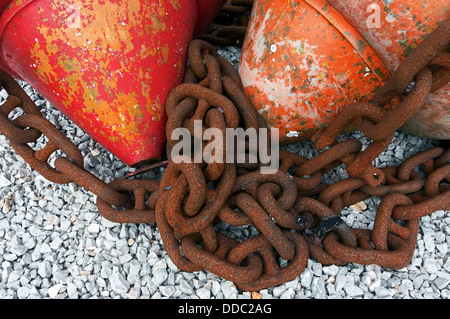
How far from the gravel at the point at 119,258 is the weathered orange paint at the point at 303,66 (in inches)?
11.1

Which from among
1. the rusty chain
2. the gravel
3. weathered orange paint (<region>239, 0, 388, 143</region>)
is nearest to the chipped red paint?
weathered orange paint (<region>239, 0, 388, 143</region>)

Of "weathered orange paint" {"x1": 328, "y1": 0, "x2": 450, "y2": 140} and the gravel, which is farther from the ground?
"weathered orange paint" {"x1": 328, "y1": 0, "x2": 450, "y2": 140}

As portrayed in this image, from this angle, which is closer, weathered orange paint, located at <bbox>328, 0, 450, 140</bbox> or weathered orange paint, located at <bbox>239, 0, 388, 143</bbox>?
weathered orange paint, located at <bbox>328, 0, 450, 140</bbox>

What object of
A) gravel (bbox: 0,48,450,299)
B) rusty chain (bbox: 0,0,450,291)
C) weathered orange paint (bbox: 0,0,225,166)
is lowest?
gravel (bbox: 0,48,450,299)

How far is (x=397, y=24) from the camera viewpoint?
52.0 inches

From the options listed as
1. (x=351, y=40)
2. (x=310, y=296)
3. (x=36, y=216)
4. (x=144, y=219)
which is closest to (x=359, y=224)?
Result: (x=310, y=296)

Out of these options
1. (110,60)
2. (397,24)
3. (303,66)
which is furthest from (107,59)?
(397,24)

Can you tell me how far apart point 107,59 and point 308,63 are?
82cm

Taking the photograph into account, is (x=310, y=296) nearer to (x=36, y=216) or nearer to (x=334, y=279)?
(x=334, y=279)

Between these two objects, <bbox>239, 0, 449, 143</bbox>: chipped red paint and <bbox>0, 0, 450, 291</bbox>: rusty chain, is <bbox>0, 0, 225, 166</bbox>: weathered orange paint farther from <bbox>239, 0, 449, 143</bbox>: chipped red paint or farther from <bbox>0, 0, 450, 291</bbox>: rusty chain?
<bbox>239, 0, 449, 143</bbox>: chipped red paint

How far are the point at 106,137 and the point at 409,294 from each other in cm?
141

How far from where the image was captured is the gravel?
57.8 inches

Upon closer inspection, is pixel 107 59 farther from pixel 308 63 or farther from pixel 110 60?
pixel 308 63

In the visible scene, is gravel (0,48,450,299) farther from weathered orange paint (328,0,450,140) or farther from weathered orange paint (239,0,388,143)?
weathered orange paint (328,0,450,140)
